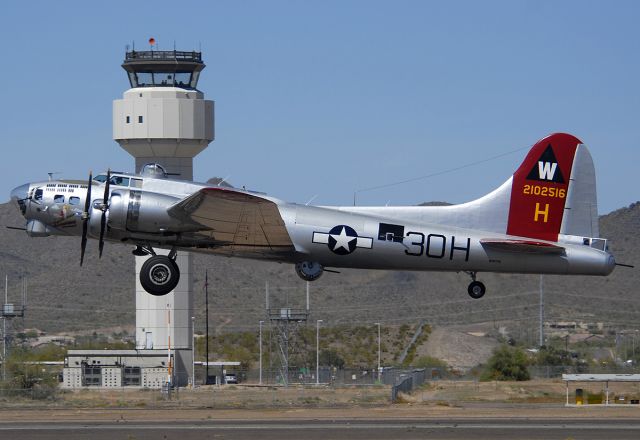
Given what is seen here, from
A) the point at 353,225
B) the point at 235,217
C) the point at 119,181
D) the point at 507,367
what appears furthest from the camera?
the point at 507,367

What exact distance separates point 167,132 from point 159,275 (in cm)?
3993

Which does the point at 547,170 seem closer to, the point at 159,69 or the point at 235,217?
the point at 235,217

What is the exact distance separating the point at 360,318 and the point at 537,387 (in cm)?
4349

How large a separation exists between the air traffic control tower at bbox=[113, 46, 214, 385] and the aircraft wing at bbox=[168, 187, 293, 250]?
38.9 m

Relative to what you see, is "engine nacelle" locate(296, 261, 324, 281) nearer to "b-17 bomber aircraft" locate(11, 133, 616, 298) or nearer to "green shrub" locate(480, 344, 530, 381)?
"b-17 bomber aircraft" locate(11, 133, 616, 298)

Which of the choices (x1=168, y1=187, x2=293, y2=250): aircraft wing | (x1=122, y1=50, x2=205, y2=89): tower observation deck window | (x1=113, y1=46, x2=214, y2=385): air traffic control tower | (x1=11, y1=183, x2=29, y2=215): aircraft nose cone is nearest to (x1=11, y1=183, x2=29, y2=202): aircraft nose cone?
(x1=11, y1=183, x2=29, y2=215): aircraft nose cone

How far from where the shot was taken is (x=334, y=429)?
140 feet

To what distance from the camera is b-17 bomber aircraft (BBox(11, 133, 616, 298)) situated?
42812 mm

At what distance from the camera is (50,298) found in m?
132

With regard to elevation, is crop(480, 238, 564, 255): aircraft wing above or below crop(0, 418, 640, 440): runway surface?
above

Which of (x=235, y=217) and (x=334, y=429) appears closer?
(x=334, y=429)

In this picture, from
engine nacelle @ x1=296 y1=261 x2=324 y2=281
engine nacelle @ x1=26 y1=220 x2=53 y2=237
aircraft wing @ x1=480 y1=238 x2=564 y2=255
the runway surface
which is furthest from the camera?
engine nacelle @ x1=296 y1=261 x2=324 y2=281

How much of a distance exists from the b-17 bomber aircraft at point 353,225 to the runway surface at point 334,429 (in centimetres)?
462

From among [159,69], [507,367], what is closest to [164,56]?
[159,69]
